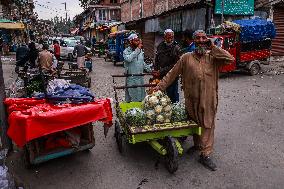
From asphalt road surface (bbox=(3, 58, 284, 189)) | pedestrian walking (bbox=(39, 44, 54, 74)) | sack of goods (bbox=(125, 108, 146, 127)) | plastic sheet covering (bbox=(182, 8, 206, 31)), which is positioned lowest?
asphalt road surface (bbox=(3, 58, 284, 189))

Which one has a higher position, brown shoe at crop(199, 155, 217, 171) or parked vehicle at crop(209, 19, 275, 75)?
parked vehicle at crop(209, 19, 275, 75)

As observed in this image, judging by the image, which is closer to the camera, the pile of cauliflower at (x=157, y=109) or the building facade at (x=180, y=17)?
the pile of cauliflower at (x=157, y=109)

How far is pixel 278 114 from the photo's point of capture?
26.7ft

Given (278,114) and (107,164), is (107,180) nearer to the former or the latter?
(107,164)

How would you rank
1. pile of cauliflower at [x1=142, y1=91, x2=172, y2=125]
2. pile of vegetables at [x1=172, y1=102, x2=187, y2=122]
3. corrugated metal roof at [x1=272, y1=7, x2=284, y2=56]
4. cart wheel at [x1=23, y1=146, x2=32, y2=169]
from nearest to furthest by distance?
cart wheel at [x1=23, y1=146, x2=32, y2=169] → pile of cauliflower at [x1=142, y1=91, x2=172, y2=125] → pile of vegetables at [x1=172, y1=102, x2=187, y2=122] → corrugated metal roof at [x1=272, y1=7, x2=284, y2=56]

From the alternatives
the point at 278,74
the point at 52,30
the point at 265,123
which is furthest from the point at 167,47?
the point at 52,30

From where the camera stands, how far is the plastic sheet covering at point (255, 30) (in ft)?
43.3

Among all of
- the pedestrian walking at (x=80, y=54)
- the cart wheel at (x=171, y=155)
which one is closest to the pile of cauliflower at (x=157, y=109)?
the cart wheel at (x=171, y=155)

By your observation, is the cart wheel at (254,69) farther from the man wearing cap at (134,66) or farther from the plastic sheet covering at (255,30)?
the man wearing cap at (134,66)

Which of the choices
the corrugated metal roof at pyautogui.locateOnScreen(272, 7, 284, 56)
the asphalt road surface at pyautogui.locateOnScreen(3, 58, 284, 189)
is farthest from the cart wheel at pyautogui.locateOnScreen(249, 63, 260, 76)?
the asphalt road surface at pyautogui.locateOnScreen(3, 58, 284, 189)

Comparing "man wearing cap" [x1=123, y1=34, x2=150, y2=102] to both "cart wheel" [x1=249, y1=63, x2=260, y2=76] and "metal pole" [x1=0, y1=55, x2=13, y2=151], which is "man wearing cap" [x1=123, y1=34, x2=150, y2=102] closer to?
"metal pole" [x1=0, y1=55, x2=13, y2=151]

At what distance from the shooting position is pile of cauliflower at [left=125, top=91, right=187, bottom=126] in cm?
506

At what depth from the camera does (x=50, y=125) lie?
4.41 meters

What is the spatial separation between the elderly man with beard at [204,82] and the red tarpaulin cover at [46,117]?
1358mm
